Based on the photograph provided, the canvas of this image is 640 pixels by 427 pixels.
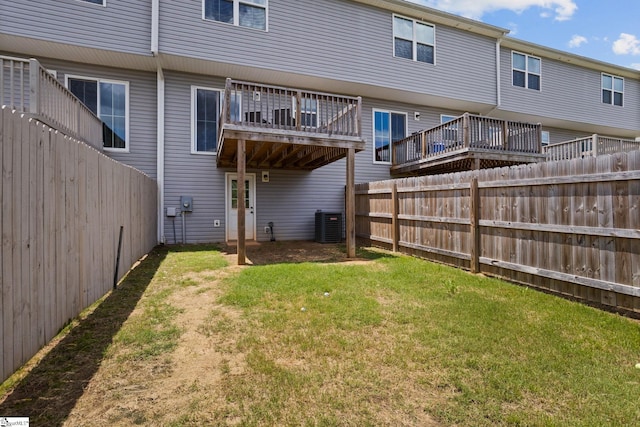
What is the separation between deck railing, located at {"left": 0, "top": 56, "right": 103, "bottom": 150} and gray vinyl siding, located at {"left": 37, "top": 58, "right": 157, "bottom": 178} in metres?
1.11

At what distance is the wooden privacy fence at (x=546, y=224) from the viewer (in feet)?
11.8

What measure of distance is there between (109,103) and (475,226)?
9470mm

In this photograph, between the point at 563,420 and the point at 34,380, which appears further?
the point at 34,380

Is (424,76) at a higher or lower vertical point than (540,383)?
higher

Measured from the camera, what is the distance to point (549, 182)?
14.4 ft

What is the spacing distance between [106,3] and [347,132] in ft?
22.5

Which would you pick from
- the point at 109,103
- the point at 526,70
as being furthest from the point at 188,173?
the point at 526,70

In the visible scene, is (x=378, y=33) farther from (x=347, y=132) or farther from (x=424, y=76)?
(x=347, y=132)

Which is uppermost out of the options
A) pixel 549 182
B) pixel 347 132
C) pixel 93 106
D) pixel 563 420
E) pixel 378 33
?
pixel 378 33

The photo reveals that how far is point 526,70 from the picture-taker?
1295cm

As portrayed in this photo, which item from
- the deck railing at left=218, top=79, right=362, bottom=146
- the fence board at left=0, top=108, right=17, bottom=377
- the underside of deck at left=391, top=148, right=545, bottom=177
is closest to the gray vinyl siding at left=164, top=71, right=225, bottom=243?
the deck railing at left=218, top=79, right=362, bottom=146

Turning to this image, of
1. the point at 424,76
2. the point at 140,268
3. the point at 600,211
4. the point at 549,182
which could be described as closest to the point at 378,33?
the point at 424,76

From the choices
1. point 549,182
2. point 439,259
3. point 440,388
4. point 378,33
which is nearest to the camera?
point 440,388

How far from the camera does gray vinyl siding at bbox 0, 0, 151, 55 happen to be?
23.9 feet
